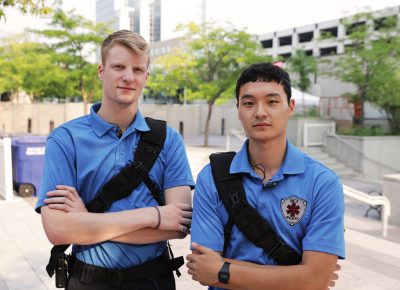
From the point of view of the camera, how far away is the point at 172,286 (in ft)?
7.61

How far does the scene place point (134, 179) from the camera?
2.16 meters

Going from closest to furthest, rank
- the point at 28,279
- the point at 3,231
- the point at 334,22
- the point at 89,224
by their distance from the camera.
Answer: the point at 89,224
the point at 28,279
the point at 3,231
the point at 334,22

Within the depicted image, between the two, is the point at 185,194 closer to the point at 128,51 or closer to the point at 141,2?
the point at 128,51

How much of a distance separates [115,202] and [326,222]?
3.40ft

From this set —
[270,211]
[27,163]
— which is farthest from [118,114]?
[27,163]

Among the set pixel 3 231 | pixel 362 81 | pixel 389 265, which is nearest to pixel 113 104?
pixel 389 265

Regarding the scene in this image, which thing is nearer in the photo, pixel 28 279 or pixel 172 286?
pixel 172 286

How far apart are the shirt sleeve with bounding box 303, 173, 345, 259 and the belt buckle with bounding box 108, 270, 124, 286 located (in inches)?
36.3

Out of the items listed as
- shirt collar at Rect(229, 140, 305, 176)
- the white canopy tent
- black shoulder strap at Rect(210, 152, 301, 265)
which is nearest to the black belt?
black shoulder strap at Rect(210, 152, 301, 265)

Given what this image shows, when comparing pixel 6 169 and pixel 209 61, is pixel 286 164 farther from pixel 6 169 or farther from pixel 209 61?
pixel 209 61

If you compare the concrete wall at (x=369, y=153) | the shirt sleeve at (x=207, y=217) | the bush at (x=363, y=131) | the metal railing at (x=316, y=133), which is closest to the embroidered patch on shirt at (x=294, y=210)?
the shirt sleeve at (x=207, y=217)

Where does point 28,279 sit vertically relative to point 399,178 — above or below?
below

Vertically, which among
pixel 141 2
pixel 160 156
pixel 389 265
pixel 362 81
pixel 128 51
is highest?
pixel 141 2

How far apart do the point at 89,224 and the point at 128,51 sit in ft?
2.94
